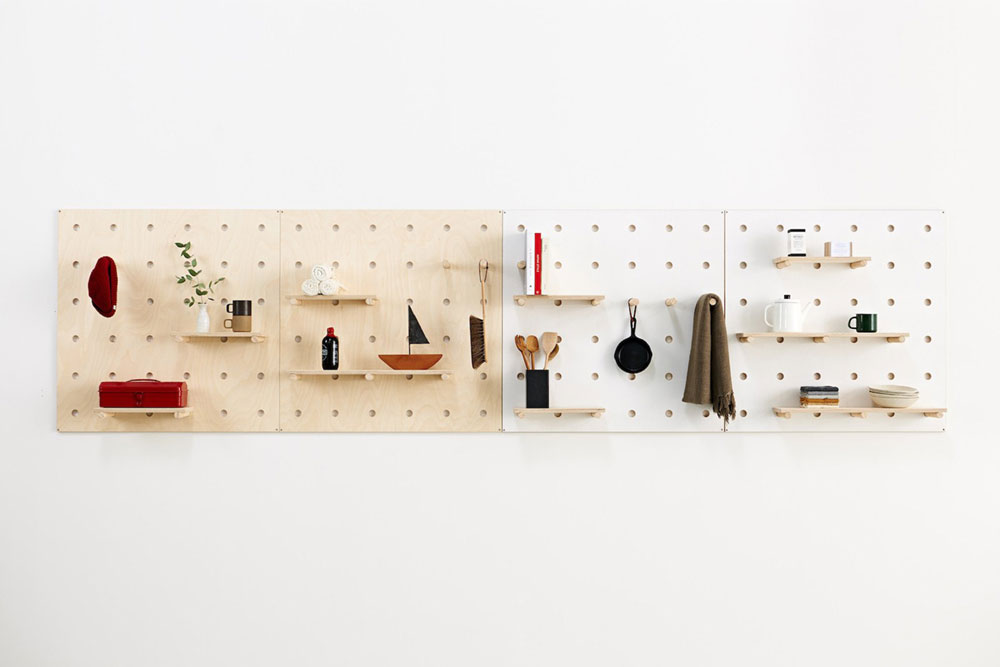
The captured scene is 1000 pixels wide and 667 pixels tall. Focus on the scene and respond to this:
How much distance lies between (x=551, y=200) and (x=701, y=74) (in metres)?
0.55

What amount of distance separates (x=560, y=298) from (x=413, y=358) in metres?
0.41

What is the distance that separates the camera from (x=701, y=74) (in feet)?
6.25

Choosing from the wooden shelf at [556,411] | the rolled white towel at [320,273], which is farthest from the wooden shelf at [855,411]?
the rolled white towel at [320,273]

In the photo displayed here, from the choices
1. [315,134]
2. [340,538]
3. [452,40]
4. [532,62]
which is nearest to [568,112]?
[532,62]

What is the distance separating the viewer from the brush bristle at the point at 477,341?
5.93 ft

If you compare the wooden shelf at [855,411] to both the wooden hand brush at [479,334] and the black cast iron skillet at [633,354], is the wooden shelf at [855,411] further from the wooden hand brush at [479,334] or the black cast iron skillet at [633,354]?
Result: the wooden hand brush at [479,334]

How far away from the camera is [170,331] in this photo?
1872mm

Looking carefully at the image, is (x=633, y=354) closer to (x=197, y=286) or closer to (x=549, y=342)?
(x=549, y=342)

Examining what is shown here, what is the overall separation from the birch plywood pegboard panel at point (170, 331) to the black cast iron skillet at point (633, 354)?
3.07 ft

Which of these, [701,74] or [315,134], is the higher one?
[701,74]

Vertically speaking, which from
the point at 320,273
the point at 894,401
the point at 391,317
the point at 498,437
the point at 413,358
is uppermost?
the point at 320,273

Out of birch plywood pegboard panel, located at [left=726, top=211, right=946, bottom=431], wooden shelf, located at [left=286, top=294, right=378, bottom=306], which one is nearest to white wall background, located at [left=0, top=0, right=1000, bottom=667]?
birch plywood pegboard panel, located at [left=726, top=211, right=946, bottom=431]

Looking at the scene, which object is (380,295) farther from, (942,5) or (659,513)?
(942,5)

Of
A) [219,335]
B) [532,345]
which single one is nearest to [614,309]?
[532,345]
